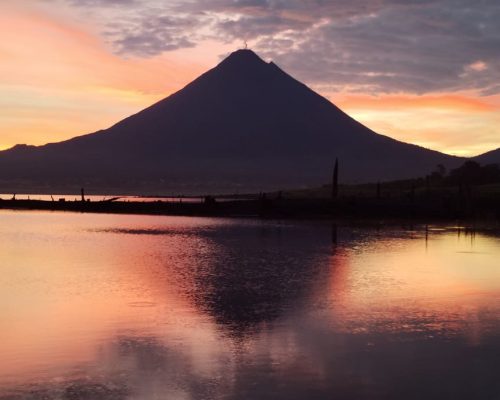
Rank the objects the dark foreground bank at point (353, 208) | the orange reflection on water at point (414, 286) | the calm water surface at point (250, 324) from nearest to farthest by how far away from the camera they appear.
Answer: the calm water surface at point (250, 324) → the orange reflection on water at point (414, 286) → the dark foreground bank at point (353, 208)

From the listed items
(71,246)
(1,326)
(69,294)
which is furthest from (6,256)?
(1,326)

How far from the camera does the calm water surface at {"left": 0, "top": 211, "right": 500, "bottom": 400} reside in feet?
35.9

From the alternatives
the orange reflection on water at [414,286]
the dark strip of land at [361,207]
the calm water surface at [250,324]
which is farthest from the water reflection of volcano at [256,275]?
the dark strip of land at [361,207]

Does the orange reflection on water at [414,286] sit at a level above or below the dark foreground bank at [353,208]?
below

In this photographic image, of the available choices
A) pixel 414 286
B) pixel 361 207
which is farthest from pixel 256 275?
pixel 361 207

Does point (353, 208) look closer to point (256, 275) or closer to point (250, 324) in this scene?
point (256, 275)

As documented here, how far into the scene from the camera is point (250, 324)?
1506 cm

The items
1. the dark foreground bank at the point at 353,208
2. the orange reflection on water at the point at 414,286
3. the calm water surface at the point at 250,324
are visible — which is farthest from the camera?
the dark foreground bank at the point at 353,208

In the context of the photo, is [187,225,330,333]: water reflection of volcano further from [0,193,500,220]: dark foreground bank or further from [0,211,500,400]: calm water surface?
[0,193,500,220]: dark foreground bank

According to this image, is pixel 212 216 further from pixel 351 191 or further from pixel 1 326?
pixel 1 326

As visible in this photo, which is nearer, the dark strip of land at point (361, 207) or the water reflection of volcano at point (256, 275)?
the water reflection of volcano at point (256, 275)

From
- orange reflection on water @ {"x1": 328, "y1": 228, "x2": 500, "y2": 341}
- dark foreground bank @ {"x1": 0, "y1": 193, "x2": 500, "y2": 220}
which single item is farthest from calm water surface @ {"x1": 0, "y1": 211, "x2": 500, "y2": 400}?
dark foreground bank @ {"x1": 0, "y1": 193, "x2": 500, "y2": 220}

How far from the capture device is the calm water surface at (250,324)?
10.9 metres

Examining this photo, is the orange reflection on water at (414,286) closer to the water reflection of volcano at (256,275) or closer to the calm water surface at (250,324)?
the calm water surface at (250,324)
